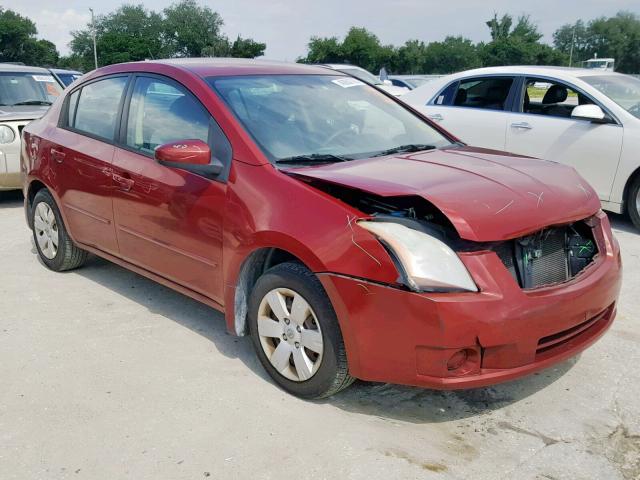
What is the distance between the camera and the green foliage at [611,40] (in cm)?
9681

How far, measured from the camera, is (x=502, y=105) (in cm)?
773

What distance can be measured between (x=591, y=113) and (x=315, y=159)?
13.6 ft

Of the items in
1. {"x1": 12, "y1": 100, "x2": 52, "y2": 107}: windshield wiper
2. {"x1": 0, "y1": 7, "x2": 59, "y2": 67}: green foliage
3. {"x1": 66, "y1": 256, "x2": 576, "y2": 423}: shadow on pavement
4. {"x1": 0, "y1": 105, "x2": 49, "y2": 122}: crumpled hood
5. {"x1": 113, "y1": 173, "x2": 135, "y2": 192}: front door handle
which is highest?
{"x1": 0, "y1": 7, "x2": 59, "y2": 67}: green foliage

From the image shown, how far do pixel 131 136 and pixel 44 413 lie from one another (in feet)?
6.07

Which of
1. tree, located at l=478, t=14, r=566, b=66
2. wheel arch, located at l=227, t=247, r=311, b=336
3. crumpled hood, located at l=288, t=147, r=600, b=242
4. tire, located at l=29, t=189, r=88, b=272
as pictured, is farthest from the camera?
tree, located at l=478, t=14, r=566, b=66

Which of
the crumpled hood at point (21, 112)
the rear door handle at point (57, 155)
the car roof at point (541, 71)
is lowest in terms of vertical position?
the rear door handle at point (57, 155)

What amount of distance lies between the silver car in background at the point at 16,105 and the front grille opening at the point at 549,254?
6.51 m

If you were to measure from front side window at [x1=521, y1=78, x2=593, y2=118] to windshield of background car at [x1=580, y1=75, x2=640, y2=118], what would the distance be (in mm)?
193

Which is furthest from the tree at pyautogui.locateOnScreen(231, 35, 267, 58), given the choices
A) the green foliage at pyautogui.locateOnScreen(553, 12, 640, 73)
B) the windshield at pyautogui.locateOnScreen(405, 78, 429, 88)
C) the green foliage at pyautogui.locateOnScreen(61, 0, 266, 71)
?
the windshield at pyautogui.locateOnScreen(405, 78, 429, 88)

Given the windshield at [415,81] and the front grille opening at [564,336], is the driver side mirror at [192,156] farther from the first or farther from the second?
the windshield at [415,81]

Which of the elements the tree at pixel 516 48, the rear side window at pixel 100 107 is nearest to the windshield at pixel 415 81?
the rear side window at pixel 100 107

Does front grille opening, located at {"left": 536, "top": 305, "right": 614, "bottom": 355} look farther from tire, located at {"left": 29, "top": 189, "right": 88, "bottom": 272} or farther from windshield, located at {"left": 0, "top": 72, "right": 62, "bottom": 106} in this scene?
windshield, located at {"left": 0, "top": 72, "right": 62, "bottom": 106}

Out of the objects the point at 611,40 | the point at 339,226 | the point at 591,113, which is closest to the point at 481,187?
the point at 339,226

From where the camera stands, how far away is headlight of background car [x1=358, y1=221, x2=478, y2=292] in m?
2.86
